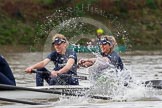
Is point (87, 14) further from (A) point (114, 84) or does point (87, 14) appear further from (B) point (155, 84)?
(A) point (114, 84)

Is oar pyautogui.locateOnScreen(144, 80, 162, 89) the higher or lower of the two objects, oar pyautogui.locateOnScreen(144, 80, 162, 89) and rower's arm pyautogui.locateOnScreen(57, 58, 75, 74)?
the lower

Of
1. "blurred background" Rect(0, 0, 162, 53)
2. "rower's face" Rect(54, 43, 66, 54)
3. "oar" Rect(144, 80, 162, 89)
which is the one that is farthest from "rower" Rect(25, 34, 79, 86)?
"blurred background" Rect(0, 0, 162, 53)

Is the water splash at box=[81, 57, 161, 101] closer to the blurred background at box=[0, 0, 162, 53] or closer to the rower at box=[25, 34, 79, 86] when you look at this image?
the rower at box=[25, 34, 79, 86]

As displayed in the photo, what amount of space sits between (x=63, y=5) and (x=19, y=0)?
3458mm

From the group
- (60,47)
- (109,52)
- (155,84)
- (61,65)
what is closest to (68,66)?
(61,65)

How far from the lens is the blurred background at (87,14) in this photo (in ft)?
131

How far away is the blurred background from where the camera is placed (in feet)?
131

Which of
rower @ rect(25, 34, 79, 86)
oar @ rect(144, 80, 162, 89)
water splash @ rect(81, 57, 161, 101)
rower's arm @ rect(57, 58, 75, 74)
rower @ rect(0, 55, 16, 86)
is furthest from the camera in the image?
rower @ rect(25, 34, 79, 86)

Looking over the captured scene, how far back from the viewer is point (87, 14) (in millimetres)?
38250

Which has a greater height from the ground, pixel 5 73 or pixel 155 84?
pixel 5 73

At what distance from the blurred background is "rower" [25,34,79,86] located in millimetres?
22903

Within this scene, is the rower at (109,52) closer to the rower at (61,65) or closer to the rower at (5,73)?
the rower at (61,65)

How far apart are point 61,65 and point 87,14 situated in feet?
83.2

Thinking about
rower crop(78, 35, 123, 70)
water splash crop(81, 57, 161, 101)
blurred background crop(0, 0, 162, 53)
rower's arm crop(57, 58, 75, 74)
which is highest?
blurred background crop(0, 0, 162, 53)
